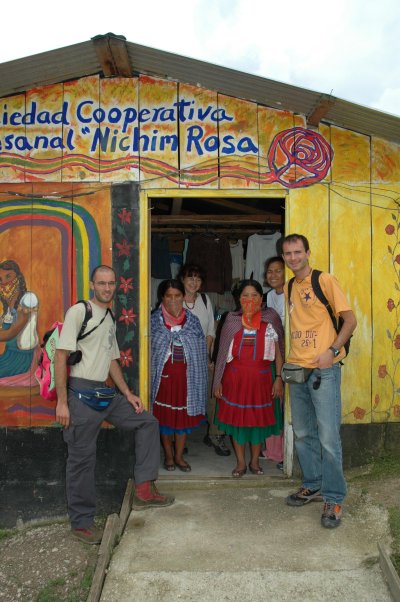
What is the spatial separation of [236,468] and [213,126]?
10.1 feet

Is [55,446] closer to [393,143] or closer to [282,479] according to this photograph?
[282,479]

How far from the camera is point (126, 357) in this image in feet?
15.1

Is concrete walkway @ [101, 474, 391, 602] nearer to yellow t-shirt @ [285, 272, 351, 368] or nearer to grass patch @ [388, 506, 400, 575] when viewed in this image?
grass patch @ [388, 506, 400, 575]

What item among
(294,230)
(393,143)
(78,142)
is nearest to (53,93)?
(78,142)

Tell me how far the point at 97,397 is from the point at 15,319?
4.12ft

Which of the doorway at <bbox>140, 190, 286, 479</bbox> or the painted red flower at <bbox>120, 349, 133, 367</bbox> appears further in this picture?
the doorway at <bbox>140, 190, 286, 479</bbox>

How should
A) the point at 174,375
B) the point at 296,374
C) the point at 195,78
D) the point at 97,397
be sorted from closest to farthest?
1. the point at 296,374
2. the point at 97,397
3. the point at 195,78
4. the point at 174,375

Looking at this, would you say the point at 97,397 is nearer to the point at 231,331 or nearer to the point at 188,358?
the point at 188,358

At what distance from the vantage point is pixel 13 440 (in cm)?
470

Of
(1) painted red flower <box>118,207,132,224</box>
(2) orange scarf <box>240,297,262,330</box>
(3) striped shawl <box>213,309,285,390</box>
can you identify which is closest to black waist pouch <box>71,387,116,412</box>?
(3) striped shawl <box>213,309,285,390</box>

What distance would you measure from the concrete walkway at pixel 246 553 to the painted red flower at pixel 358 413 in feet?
2.31

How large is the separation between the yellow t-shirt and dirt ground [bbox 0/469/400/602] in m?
1.32

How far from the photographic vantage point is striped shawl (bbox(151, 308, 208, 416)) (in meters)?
4.77

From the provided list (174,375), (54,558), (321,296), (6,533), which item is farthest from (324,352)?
(6,533)
